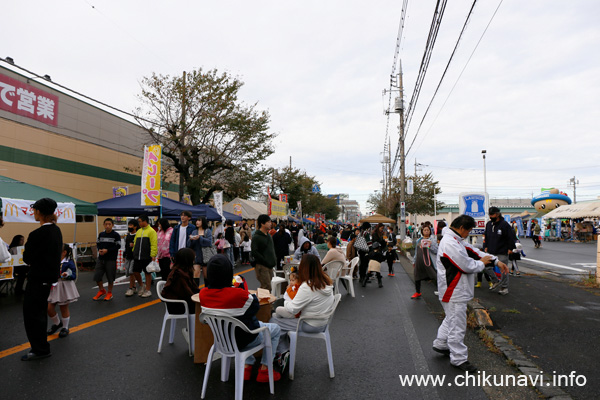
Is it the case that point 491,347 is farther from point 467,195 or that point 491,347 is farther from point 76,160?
point 76,160

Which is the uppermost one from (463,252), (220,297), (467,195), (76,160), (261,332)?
(76,160)

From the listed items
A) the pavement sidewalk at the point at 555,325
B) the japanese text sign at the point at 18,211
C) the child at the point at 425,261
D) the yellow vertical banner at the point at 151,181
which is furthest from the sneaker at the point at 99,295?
the pavement sidewalk at the point at 555,325

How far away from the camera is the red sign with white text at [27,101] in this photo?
14.8 metres

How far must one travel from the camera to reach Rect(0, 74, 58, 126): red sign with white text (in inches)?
584

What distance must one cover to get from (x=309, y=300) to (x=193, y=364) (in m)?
1.64

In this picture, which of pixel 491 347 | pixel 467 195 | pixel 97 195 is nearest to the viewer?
pixel 491 347

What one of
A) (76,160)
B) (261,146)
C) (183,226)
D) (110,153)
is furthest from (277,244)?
(110,153)

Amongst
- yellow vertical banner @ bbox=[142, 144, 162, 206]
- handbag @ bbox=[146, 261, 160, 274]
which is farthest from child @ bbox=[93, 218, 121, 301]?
yellow vertical banner @ bbox=[142, 144, 162, 206]

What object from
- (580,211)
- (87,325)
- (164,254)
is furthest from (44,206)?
(580,211)

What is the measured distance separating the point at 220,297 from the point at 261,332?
0.59 meters

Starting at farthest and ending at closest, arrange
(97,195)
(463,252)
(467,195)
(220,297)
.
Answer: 1. (97,195)
2. (467,195)
3. (463,252)
4. (220,297)

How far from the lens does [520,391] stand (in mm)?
3650

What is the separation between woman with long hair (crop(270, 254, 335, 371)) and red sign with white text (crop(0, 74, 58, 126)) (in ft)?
53.5

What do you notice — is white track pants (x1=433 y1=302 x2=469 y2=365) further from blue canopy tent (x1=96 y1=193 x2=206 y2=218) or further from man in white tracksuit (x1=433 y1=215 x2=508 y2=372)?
blue canopy tent (x1=96 y1=193 x2=206 y2=218)
